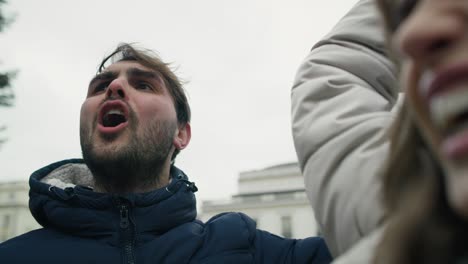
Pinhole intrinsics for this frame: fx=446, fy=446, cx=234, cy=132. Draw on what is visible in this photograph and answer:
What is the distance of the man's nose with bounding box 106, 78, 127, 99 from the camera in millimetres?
2564

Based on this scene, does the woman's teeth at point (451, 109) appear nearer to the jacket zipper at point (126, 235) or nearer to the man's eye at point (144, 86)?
the jacket zipper at point (126, 235)

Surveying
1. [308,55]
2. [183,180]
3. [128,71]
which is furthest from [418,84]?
[128,71]

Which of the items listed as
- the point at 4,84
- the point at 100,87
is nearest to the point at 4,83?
the point at 4,84

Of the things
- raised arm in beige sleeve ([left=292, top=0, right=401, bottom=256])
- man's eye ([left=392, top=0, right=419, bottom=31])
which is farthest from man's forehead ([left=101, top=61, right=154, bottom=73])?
man's eye ([left=392, top=0, right=419, bottom=31])

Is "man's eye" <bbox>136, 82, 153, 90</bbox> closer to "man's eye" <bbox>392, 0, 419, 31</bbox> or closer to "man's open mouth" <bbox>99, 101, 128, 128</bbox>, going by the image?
"man's open mouth" <bbox>99, 101, 128, 128</bbox>

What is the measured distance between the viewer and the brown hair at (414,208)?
0.61 metres

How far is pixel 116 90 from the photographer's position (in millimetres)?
2570

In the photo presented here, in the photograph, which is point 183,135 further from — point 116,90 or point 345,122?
point 345,122

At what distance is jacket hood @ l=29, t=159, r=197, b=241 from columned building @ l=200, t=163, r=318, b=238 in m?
29.5

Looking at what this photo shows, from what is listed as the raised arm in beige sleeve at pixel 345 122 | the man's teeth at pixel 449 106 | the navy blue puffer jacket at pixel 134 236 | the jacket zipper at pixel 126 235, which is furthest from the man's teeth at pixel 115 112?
the man's teeth at pixel 449 106

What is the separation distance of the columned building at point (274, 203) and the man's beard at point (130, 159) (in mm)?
29330

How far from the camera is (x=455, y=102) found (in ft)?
1.81

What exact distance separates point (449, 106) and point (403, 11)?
223 mm

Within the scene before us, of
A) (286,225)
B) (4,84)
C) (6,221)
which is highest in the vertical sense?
(4,84)
